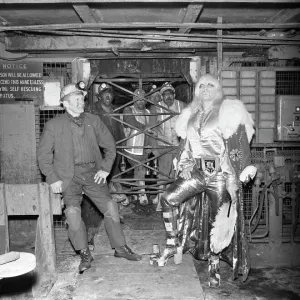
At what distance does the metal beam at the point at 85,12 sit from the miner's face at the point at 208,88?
68.4 inches

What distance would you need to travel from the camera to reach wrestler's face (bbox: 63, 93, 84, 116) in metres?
4.57

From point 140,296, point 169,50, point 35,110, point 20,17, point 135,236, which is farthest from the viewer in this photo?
point 35,110

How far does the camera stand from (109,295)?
12.4 ft

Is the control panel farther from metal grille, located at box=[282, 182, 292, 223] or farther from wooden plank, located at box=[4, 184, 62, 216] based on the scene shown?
wooden plank, located at box=[4, 184, 62, 216]

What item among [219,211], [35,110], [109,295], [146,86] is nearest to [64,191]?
[109,295]

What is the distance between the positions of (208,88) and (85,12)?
192 cm

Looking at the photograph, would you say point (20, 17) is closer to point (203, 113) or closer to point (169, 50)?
point (169, 50)

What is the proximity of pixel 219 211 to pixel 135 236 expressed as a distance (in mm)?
1719

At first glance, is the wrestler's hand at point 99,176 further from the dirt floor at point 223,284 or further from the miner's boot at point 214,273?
the miner's boot at point 214,273

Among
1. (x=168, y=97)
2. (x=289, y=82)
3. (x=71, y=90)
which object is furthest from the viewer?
(x=168, y=97)

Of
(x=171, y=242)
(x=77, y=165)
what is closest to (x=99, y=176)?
(x=77, y=165)

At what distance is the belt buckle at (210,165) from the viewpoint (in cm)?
430

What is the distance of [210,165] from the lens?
433 centimetres

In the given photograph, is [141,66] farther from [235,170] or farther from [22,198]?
[22,198]
